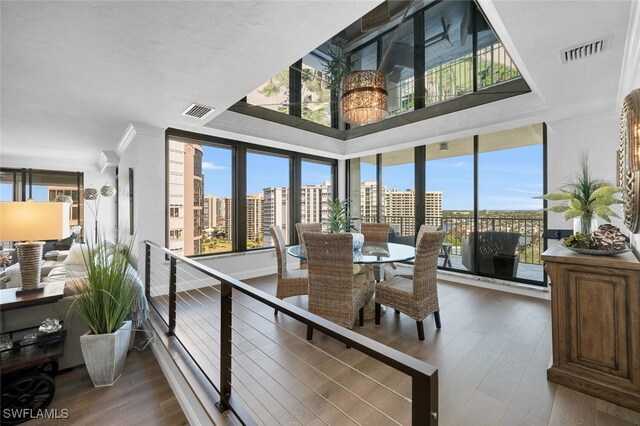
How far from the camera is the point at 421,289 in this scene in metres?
2.62

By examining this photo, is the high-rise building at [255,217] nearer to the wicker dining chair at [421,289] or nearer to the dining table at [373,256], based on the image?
the dining table at [373,256]

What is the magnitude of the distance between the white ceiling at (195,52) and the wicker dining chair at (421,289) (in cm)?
176

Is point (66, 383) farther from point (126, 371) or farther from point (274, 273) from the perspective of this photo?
point (274, 273)

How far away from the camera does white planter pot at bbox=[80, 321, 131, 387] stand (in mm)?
2242

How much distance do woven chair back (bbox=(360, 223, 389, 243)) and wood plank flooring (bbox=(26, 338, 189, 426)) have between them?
10.3 feet

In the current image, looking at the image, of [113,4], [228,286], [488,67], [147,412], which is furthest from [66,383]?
[488,67]

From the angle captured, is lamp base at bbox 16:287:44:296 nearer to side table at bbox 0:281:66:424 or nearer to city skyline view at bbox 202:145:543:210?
side table at bbox 0:281:66:424

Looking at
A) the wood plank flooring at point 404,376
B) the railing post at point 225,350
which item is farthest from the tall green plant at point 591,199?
the railing post at point 225,350

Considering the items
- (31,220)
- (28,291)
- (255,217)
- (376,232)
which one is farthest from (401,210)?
(28,291)

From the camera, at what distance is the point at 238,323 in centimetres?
303

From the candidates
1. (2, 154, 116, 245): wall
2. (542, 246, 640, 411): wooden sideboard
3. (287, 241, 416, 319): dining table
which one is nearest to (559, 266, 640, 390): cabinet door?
(542, 246, 640, 411): wooden sideboard

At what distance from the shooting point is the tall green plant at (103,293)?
7.49ft

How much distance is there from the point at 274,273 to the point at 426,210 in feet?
10.3

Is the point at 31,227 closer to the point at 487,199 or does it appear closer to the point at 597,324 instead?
the point at 597,324
